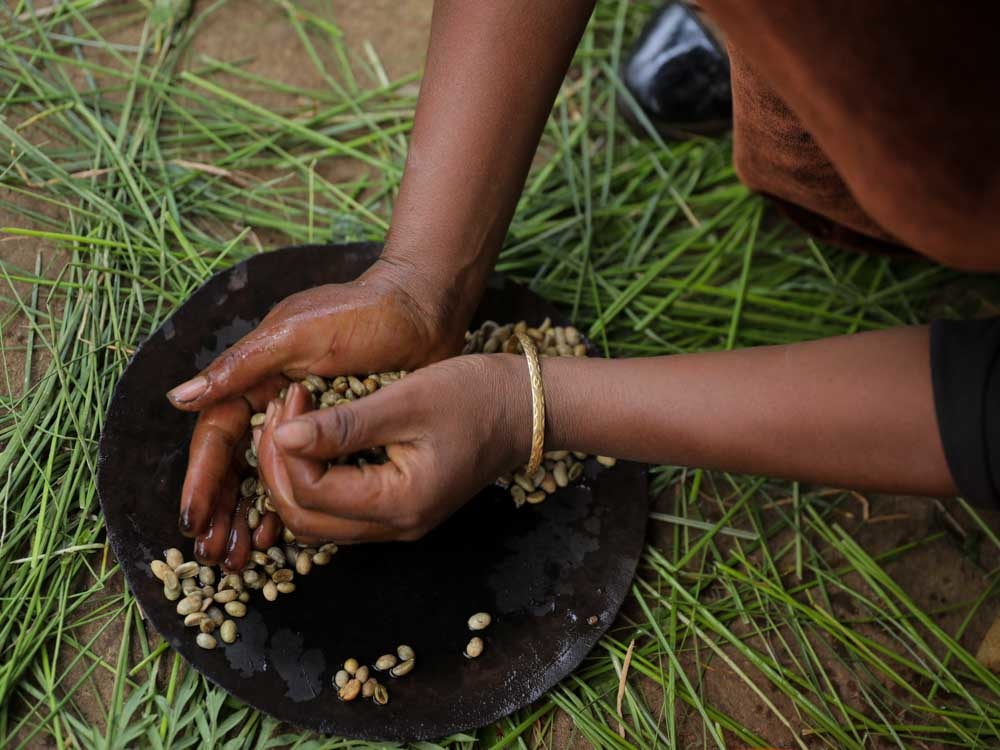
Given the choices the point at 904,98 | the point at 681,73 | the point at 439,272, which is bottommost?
the point at 439,272

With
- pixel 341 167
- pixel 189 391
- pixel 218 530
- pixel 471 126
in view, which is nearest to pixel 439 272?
pixel 471 126

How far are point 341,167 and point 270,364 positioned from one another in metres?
0.98

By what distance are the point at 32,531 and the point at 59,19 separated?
132 cm

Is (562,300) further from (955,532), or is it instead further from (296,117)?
(955,532)

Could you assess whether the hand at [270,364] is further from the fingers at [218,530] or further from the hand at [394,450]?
the hand at [394,450]

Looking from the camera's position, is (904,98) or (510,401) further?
(510,401)

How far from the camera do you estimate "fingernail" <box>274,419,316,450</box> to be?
1.31 m

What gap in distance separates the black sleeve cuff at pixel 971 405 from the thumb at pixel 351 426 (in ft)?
2.53

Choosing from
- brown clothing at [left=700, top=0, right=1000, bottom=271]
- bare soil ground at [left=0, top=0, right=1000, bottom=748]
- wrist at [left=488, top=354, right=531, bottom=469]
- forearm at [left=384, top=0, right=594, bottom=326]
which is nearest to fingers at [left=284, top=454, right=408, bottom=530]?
wrist at [left=488, top=354, right=531, bottom=469]

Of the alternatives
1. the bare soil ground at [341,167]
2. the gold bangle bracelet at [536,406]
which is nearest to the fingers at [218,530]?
the bare soil ground at [341,167]

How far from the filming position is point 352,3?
2619 millimetres

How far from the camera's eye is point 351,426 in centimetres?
136

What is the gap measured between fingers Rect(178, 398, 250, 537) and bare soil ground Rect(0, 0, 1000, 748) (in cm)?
34

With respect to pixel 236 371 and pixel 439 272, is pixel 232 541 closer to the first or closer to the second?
pixel 236 371
